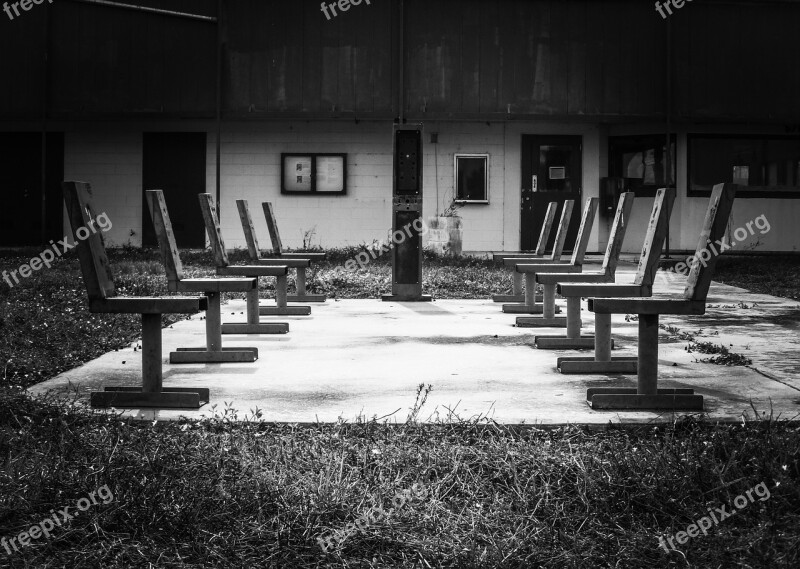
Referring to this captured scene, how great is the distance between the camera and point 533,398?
5.89 meters

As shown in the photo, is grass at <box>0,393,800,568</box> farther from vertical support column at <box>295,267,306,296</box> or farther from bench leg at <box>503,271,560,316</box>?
vertical support column at <box>295,267,306,296</box>

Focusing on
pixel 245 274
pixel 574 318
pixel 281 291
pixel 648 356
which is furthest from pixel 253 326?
pixel 648 356

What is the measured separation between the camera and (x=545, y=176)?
935 inches

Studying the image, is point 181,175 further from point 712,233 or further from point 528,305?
point 712,233

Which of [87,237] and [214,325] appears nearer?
[87,237]

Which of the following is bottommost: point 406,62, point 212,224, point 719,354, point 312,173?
point 719,354

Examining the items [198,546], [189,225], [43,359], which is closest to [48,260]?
[189,225]

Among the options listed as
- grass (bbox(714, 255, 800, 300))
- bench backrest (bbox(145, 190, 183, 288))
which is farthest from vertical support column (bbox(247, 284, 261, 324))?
grass (bbox(714, 255, 800, 300))

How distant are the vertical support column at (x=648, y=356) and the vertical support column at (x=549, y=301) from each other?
3.77 m

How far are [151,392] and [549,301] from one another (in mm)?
4789

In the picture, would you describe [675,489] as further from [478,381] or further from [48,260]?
[48,260]

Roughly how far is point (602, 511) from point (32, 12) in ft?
71.0

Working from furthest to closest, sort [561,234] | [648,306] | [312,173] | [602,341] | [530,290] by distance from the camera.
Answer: [312,173] → [530,290] → [561,234] → [602,341] → [648,306]

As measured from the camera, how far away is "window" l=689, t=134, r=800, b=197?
23500 millimetres
